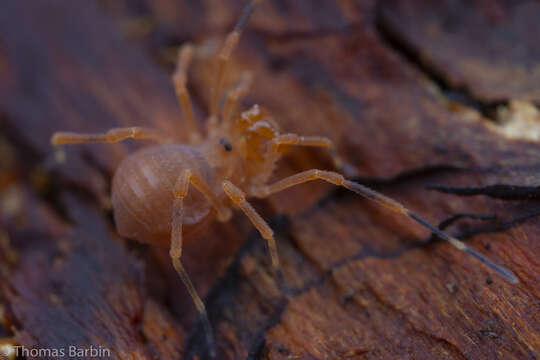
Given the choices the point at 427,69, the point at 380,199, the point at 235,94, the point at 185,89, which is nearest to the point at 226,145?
the point at 235,94

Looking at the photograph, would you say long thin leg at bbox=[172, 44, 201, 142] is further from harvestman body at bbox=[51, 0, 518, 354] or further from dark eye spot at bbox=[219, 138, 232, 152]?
Result: dark eye spot at bbox=[219, 138, 232, 152]

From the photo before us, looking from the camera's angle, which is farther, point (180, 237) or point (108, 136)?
point (108, 136)

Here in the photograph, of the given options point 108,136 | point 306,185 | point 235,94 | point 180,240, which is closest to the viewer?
point 180,240

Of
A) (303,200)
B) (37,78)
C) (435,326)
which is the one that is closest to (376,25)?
(303,200)

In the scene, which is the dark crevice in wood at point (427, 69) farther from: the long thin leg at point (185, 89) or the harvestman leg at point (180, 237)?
the harvestman leg at point (180, 237)

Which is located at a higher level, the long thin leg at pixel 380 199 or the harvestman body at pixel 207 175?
the harvestman body at pixel 207 175

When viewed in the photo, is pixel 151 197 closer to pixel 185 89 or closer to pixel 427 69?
pixel 185 89

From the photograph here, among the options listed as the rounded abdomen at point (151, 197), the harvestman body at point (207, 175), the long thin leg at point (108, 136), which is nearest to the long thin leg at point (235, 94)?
the harvestman body at point (207, 175)
